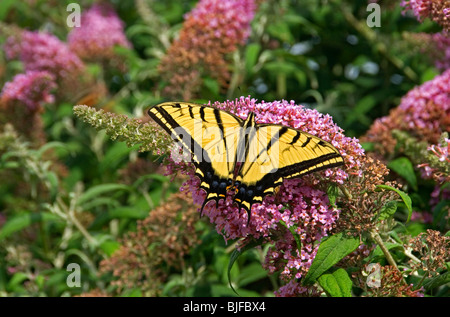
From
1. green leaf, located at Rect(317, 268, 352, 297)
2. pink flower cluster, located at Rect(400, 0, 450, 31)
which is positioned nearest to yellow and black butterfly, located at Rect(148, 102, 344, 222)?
green leaf, located at Rect(317, 268, 352, 297)

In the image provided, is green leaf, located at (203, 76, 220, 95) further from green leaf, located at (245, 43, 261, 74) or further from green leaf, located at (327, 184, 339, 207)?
green leaf, located at (327, 184, 339, 207)

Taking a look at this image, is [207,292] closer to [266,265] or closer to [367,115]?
[266,265]

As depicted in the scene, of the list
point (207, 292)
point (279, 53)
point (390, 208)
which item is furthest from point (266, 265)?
point (279, 53)

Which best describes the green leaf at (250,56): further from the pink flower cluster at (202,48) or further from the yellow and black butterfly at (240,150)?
the yellow and black butterfly at (240,150)

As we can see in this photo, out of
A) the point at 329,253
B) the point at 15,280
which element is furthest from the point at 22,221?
the point at 329,253

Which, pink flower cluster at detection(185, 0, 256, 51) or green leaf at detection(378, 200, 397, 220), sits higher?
pink flower cluster at detection(185, 0, 256, 51)

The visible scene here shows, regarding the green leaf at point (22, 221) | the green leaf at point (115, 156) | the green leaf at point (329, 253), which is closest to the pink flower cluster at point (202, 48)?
the green leaf at point (115, 156)
